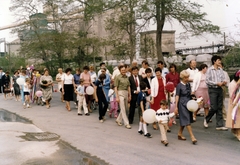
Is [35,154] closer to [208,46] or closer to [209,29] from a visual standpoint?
[209,29]

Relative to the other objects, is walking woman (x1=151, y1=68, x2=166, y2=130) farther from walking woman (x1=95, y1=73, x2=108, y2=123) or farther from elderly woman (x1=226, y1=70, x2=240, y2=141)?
walking woman (x1=95, y1=73, x2=108, y2=123)

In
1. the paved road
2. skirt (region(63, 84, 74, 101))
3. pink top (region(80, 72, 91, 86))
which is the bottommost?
the paved road

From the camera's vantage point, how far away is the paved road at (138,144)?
20.8 ft

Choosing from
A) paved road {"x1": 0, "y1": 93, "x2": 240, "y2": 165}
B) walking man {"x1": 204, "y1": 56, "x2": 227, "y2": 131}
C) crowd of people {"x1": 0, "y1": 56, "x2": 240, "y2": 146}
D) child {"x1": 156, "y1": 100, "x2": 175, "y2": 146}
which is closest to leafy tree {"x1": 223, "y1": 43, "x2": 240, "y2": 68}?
crowd of people {"x1": 0, "y1": 56, "x2": 240, "y2": 146}

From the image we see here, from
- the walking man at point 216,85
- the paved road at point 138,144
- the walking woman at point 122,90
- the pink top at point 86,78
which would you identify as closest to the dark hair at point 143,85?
the walking woman at point 122,90

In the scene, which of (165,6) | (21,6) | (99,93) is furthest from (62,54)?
(99,93)

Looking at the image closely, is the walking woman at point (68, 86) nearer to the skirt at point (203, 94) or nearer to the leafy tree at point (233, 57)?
the skirt at point (203, 94)

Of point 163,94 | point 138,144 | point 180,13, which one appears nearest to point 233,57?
point 180,13

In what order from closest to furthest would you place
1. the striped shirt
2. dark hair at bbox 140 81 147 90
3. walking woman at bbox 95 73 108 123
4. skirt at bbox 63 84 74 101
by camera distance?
the striped shirt → dark hair at bbox 140 81 147 90 → walking woman at bbox 95 73 108 123 → skirt at bbox 63 84 74 101

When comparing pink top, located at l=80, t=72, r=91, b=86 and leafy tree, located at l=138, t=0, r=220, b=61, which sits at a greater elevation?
leafy tree, located at l=138, t=0, r=220, b=61

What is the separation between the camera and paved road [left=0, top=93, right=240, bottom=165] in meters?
6.33

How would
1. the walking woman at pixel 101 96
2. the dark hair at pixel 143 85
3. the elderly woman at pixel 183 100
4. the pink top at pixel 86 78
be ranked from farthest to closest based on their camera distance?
1. the pink top at pixel 86 78
2. the walking woman at pixel 101 96
3. the dark hair at pixel 143 85
4. the elderly woman at pixel 183 100

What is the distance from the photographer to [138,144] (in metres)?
7.56

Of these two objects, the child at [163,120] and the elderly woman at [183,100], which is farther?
the elderly woman at [183,100]
